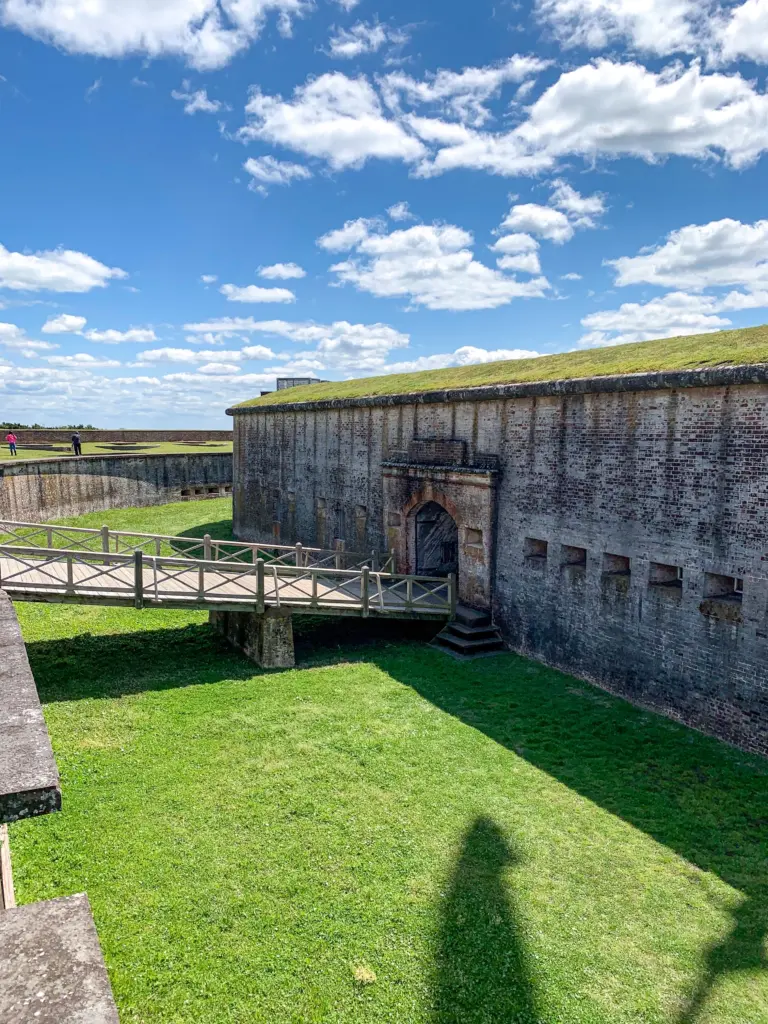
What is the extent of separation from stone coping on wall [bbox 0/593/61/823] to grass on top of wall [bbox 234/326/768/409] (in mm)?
9738

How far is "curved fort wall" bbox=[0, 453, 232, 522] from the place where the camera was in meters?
27.1

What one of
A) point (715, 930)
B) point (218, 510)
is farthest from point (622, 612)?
point (218, 510)

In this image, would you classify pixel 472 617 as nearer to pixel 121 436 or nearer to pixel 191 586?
pixel 191 586

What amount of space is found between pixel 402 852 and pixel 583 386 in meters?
8.19

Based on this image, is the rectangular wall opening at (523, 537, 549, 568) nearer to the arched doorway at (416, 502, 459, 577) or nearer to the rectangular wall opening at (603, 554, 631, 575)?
the rectangular wall opening at (603, 554, 631, 575)

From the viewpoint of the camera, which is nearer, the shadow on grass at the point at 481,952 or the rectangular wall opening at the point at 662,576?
the shadow on grass at the point at 481,952

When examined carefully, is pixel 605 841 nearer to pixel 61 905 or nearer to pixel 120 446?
pixel 61 905

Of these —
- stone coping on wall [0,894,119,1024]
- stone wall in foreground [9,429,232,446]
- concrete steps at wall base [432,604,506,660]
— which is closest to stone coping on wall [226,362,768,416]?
concrete steps at wall base [432,604,506,660]

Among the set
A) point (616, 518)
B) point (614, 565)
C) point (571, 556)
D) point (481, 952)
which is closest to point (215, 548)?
point (571, 556)

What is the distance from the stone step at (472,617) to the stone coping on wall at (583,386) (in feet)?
14.4

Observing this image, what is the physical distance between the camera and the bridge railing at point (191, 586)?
1198 centimetres

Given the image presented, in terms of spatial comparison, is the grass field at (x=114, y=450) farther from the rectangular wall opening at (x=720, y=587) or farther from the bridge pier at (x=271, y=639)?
the rectangular wall opening at (x=720, y=587)

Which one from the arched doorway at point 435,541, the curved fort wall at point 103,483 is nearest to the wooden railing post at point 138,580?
the arched doorway at point 435,541

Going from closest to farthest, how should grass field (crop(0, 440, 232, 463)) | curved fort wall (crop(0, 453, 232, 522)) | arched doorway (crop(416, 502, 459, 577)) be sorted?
1. arched doorway (crop(416, 502, 459, 577))
2. curved fort wall (crop(0, 453, 232, 522))
3. grass field (crop(0, 440, 232, 463))
